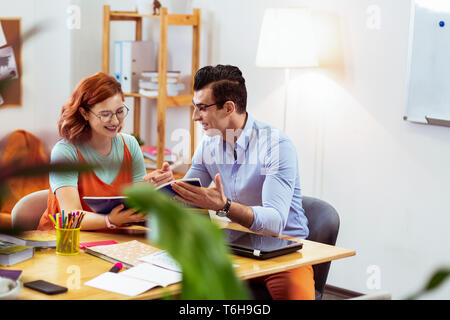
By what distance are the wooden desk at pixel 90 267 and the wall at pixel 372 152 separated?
3.91ft

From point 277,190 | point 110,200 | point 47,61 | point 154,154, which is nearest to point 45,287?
point 110,200

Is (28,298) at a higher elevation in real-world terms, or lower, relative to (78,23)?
lower

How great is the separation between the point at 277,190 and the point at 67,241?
0.76 meters

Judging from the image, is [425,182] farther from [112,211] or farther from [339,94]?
[112,211]

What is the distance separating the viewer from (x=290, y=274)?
1935mm

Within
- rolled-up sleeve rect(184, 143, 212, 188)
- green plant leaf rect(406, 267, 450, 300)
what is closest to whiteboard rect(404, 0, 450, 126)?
rolled-up sleeve rect(184, 143, 212, 188)

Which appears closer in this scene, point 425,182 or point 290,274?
point 290,274

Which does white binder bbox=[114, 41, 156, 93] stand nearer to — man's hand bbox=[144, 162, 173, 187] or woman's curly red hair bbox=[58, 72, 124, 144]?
woman's curly red hair bbox=[58, 72, 124, 144]

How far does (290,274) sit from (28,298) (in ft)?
2.80

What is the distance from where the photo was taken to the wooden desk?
143 cm

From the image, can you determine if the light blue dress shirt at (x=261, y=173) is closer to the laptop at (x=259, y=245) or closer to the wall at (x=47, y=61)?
the laptop at (x=259, y=245)

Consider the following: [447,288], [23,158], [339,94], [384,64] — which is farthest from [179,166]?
[23,158]

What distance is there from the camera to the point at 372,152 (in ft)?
10.3

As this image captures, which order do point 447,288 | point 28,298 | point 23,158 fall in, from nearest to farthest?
point 23,158, point 28,298, point 447,288
